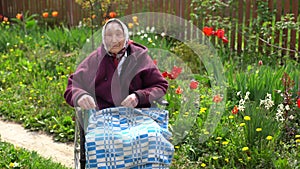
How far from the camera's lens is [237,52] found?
655 cm

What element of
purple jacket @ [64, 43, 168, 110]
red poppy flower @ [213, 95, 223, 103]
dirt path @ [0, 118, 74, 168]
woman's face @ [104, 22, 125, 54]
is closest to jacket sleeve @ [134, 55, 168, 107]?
purple jacket @ [64, 43, 168, 110]

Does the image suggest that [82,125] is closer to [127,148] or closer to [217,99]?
[127,148]

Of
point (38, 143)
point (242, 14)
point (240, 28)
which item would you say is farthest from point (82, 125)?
point (242, 14)

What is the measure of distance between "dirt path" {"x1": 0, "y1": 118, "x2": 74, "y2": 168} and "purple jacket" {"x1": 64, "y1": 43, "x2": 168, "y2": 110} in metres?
0.82

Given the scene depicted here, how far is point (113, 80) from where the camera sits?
3.27m

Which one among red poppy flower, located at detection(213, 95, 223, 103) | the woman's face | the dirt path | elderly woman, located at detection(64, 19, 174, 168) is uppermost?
the woman's face

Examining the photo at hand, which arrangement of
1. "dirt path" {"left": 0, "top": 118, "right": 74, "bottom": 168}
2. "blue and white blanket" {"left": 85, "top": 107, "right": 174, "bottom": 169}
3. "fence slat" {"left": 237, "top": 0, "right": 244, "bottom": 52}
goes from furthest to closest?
1. "fence slat" {"left": 237, "top": 0, "right": 244, "bottom": 52}
2. "dirt path" {"left": 0, "top": 118, "right": 74, "bottom": 168}
3. "blue and white blanket" {"left": 85, "top": 107, "right": 174, "bottom": 169}

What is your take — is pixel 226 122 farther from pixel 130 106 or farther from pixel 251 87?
pixel 130 106

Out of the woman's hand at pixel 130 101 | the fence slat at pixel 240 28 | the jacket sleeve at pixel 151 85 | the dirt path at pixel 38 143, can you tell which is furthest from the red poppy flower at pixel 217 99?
the fence slat at pixel 240 28

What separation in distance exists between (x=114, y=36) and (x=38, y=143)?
1.46 meters

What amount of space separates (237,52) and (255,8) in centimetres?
59

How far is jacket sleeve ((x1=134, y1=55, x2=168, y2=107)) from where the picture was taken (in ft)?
10.6

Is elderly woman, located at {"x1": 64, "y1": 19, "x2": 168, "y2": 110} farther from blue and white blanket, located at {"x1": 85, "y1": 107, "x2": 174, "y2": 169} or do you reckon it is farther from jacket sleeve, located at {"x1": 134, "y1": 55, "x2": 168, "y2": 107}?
blue and white blanket, located at {"x1": 85, "y1": 107, "x2": 174, "y2": 169}

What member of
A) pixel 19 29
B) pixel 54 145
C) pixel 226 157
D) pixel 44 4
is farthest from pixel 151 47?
pixel 44 4
